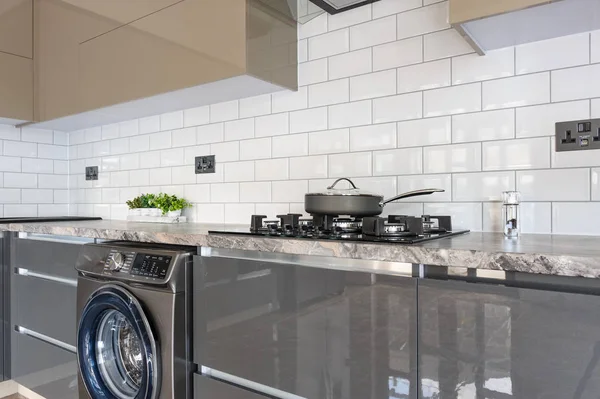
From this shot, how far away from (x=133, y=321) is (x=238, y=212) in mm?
881

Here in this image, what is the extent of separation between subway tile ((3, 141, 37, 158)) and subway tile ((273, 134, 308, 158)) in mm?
2003

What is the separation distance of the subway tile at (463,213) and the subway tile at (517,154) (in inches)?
6.1

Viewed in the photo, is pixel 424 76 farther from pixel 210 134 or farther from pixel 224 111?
pixel 210 134

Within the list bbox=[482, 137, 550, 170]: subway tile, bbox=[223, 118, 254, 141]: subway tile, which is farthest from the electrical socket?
bbox=[482, 137, 550, 170]: subway tile

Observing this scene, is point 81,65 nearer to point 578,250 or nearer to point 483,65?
point 483,65

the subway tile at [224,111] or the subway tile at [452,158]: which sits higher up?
the subway tile at [224,111]

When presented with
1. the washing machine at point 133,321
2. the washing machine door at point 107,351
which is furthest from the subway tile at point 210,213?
the washing machine door at point 107,351

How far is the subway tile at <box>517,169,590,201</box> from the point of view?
140cm

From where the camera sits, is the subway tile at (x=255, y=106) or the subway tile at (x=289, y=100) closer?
the subway tile at (x=289, y=100)

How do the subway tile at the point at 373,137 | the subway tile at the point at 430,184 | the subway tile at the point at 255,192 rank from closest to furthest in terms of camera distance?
the subway tile at the point at 430,184 < the subway tile at the point at 373,137 < the subway tile at the point at 255,192

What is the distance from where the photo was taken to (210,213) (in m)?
2.37

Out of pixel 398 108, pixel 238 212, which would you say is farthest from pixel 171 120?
pixel 398 108

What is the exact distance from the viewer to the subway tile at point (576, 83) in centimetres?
139

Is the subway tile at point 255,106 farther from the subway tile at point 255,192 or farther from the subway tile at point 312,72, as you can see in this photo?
the subway tile at point 255,192
